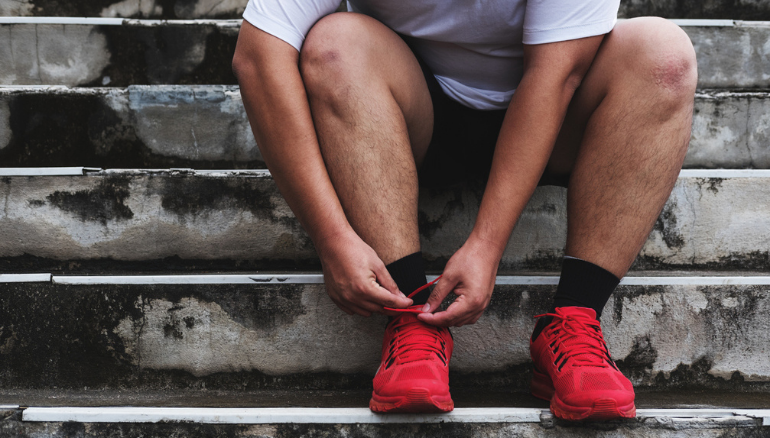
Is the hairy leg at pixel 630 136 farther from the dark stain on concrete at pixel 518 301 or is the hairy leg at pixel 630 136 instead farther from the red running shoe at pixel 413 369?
the red running shoe at pixel 413 369

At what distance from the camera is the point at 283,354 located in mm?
980

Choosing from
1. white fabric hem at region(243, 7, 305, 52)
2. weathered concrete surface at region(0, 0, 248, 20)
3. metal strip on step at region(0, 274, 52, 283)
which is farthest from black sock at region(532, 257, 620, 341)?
weathered concrete surface at region(0, 0, 248, 20)

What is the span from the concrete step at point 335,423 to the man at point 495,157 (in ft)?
0.22

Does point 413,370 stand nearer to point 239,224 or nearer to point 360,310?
point 360,310

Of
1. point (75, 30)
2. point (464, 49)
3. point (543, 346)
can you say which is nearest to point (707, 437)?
point (543, 346)

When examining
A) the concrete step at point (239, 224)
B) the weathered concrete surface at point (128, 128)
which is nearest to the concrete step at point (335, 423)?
the concrete step at point (239, 224)

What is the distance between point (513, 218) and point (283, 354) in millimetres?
507

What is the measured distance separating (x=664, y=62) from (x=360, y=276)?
0.59m

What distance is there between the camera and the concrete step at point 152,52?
156cm

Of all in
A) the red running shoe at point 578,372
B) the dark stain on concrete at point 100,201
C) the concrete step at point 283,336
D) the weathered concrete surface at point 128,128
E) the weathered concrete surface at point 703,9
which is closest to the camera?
the red running shoe at point 578,372

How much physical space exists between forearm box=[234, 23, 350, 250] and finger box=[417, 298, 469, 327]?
0.19 m

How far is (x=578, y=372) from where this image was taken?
0.76 metres

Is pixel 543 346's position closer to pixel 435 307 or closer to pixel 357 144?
pixel 435 307

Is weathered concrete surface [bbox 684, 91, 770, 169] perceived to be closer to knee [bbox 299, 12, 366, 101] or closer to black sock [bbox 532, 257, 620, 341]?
black sock [bbox 532, 257, 620, 341]
